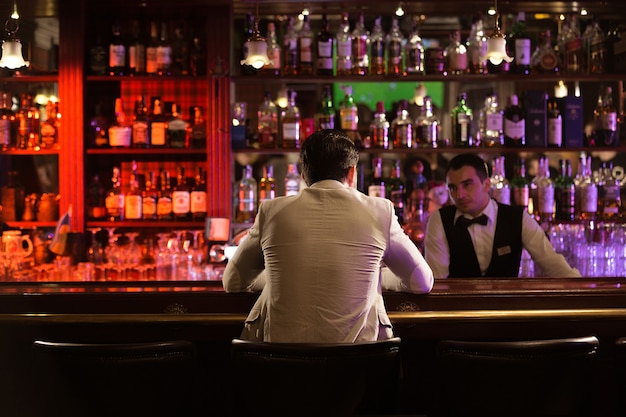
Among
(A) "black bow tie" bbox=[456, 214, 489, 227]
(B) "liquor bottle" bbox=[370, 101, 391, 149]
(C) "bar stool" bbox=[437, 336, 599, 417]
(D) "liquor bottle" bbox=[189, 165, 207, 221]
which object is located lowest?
(C) "bar stool" bbox=[437, 336, 599, 417]

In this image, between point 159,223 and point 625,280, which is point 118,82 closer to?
point 159,223

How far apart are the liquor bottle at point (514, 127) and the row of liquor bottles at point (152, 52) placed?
182 cm

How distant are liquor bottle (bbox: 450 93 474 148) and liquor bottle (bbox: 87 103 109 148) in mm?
2091

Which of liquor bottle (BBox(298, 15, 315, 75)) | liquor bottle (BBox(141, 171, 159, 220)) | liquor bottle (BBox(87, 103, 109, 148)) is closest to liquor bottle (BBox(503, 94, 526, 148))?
liquor bottle (BBox(298, 15, 315, 75))

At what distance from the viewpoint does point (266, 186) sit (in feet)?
Answer: 14.6

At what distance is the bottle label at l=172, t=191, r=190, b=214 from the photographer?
174 inches

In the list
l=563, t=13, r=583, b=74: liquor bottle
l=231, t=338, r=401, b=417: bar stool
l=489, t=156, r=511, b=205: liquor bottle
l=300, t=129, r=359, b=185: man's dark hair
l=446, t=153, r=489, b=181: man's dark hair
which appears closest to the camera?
l=231, t=338, r=401, b=417: bar stool

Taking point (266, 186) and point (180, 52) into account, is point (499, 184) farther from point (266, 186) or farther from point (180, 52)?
point (180, 52)

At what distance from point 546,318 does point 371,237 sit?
718mm

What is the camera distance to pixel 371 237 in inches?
79.2

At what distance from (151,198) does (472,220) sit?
197 cm

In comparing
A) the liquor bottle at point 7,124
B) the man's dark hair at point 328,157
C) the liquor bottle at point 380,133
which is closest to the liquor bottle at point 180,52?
the liquor bottle at point 7,124

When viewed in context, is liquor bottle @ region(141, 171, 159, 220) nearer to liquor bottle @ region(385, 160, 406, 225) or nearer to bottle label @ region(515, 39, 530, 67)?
liquor bottle @ region(385, 160, 406, 225)

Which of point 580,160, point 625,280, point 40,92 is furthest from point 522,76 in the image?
point 40,92
